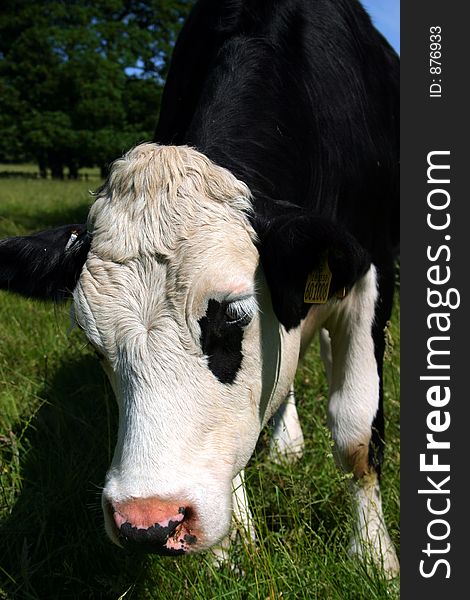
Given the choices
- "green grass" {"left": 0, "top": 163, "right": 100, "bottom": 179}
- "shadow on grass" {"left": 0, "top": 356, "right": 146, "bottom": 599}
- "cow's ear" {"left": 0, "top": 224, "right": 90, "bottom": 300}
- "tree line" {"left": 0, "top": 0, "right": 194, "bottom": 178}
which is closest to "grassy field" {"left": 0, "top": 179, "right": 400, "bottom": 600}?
"shadow on grass" {"left": 0, "top": 356, "right": 146, "bottom": 599}

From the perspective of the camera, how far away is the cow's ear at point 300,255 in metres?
2.19

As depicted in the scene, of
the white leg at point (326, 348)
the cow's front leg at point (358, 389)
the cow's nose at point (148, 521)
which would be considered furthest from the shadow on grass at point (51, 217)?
the cow's nose at point (148, 521)

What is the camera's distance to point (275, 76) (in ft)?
9.84

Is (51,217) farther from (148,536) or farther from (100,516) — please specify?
(148,536)

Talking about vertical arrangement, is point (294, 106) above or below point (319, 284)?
above

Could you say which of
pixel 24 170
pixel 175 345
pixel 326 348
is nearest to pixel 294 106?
pixel 175 345

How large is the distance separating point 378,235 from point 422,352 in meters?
1.15

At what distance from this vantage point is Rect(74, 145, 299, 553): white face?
1.90 m

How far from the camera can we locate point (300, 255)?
89.5 inches

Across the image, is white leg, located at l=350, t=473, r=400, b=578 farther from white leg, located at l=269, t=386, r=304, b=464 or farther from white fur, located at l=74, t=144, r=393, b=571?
white leg, located at l=269, t=386, r=304, b=464

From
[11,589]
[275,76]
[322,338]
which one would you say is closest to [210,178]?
[275,76]

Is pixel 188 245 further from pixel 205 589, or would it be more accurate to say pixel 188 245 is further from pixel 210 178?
pixel 205 589

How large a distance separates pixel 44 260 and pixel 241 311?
0.72 m

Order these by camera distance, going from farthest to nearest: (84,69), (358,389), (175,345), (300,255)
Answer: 1. (84,69)
2. (358,389)
3. (300,255)
4. (175,345)
